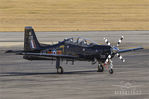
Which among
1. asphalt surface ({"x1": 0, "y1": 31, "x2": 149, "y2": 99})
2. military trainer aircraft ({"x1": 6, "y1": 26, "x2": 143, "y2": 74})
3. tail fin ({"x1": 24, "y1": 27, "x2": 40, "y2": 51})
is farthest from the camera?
tail fin ({"x1": 24, "y1": 27, "x2": 40, "y2": 51})

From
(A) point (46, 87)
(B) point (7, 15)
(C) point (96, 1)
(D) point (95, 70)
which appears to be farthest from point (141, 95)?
(C) point (96, 1)

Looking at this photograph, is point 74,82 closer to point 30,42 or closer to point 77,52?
point 77,52

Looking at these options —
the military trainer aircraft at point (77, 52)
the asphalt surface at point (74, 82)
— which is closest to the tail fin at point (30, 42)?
the military trainer aircraft at point (77, 52)

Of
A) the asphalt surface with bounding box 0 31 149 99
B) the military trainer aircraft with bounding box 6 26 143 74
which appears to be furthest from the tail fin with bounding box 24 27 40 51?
the asphalt surface with bounding box 0 31 149 99

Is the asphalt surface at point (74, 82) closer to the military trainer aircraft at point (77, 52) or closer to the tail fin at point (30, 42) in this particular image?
the military trainer aircraft at point (77, 52)

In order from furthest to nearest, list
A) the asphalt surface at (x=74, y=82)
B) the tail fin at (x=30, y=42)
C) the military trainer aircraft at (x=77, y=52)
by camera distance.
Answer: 1. the tail fin at (x=30, y=42)
2. the military trainer aircraft at (x=77, y=52)
3. the asphalt surface at (x=74, y=82)

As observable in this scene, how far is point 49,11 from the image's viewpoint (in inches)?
4564

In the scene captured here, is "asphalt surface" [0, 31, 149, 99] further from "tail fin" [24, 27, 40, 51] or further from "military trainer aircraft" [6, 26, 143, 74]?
"tail fin" [24, 27, 40, 51]

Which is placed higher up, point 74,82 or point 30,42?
point 30,42

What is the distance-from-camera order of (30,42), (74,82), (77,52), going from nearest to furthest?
(74,82) < (77,52) < (30,42)

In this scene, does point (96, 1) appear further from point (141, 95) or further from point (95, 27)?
point (141, 95)

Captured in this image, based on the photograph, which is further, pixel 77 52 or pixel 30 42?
pixel 30 42

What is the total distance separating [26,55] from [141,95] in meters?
11.2

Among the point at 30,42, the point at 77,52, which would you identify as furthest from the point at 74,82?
the point at 30,42
